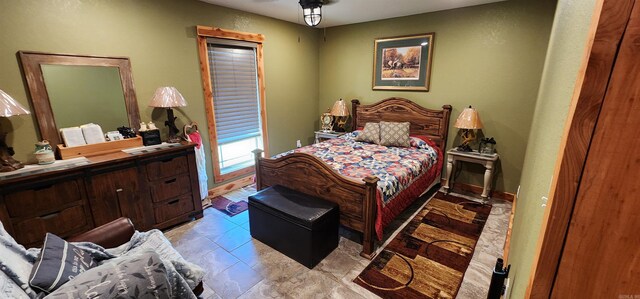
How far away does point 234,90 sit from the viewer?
3.71 metres

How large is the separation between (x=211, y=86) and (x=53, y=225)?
207 cm

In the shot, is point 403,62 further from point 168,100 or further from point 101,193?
point 101,193

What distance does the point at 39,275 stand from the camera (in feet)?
3.70

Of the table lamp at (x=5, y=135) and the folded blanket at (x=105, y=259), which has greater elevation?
the table lamp at (x=5, y=135)

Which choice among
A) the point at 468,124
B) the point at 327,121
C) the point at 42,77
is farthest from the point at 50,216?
the point at 468,124

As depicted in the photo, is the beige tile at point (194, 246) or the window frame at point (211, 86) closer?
the beige tile at point (194, 246)

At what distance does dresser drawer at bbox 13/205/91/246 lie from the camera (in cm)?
197

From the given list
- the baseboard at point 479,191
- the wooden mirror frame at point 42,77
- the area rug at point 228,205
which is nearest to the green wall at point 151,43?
the wooden mirror frame at point 42,77

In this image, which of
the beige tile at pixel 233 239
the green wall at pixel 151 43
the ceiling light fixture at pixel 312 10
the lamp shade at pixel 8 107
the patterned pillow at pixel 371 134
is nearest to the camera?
the lamp shade at pixel 8 107

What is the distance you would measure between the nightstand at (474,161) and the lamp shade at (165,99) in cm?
337

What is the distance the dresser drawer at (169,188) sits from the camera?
2.64 meters

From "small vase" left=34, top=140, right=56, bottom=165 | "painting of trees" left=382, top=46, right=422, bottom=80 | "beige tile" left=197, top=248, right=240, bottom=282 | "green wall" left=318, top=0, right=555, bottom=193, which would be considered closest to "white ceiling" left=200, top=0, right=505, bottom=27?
"green wall" left=318, top=0, right=555, bottom=193

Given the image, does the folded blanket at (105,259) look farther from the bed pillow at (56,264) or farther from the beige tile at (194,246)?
the beige tile at (194,246)

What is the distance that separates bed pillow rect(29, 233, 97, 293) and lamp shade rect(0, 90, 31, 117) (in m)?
1.23
